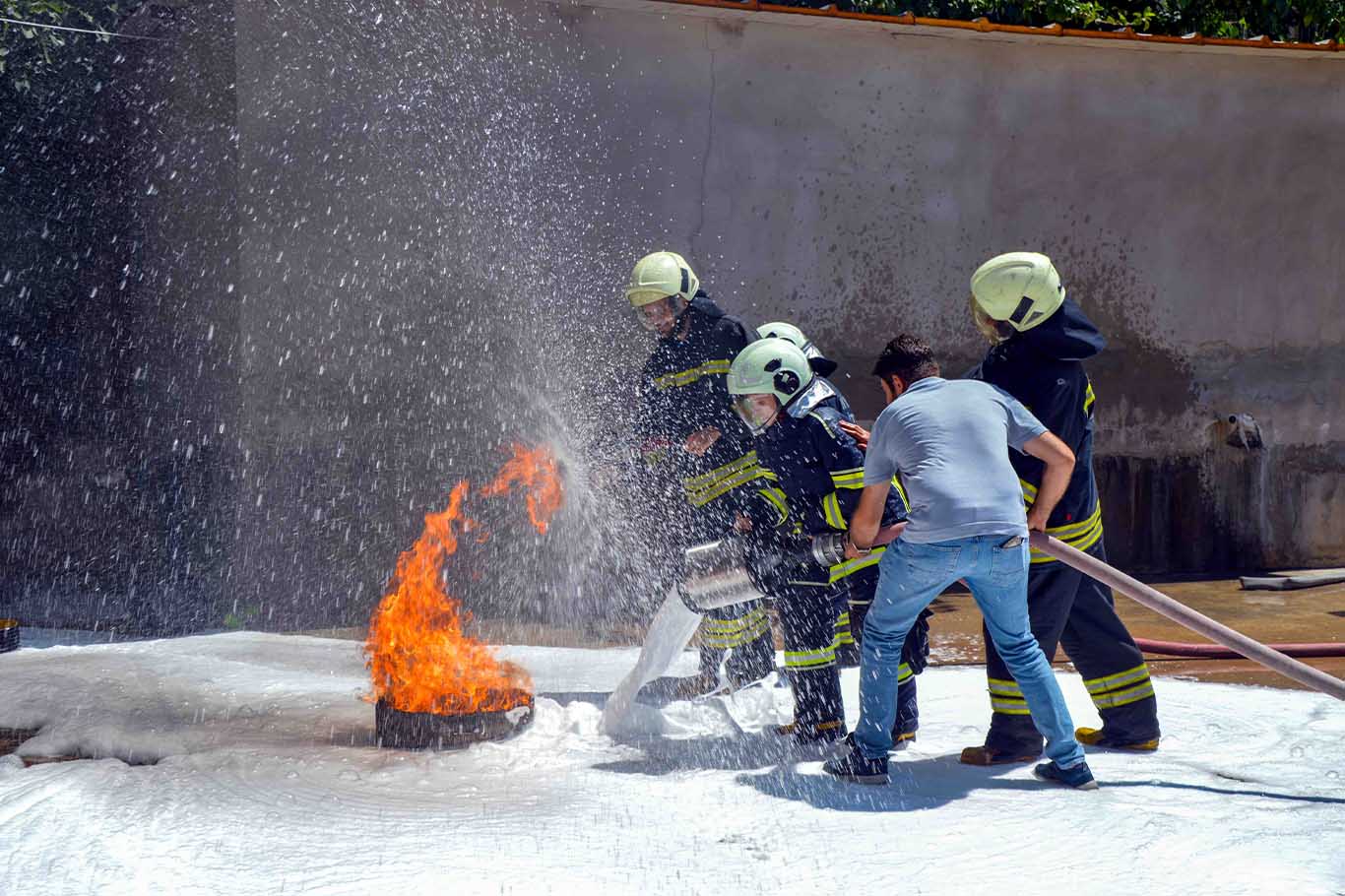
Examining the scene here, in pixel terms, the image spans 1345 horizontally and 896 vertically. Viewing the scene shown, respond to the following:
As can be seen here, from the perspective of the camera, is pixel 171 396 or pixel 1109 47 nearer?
pixel 171 396

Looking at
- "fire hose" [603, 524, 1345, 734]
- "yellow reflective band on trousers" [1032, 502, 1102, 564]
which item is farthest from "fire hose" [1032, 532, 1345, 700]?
"yellow reflective band on trousers" [1032, 502, 1102, 564]

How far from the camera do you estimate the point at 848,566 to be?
511 centimetres

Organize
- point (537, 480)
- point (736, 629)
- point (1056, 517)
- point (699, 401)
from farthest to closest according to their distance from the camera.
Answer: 1. point (537, 480)
2. point (699, 401)
3. point (736, 629)
4. point (1056, 517)

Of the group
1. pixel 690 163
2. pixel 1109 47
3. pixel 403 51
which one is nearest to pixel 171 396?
pixel 403 51

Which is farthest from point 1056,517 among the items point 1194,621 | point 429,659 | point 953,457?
point 429,659

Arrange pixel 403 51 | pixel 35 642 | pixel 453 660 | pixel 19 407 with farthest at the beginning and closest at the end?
pixel 19 407 < pixel 403 51 < pixel 35 642 < pixel 453 660

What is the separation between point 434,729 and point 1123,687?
2.68 meters

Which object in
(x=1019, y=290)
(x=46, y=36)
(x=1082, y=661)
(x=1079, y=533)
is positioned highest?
(x=46, y=36)

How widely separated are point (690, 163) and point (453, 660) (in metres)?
4.64

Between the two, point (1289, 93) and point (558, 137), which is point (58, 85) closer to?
point (558, 137)

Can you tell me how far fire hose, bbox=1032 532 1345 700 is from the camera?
4410 millimetres

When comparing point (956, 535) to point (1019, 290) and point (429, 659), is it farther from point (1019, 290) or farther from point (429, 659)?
point (429, 659)

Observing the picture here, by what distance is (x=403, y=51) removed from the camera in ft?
26.3

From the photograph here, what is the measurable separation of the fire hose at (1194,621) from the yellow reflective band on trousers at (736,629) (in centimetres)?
158
